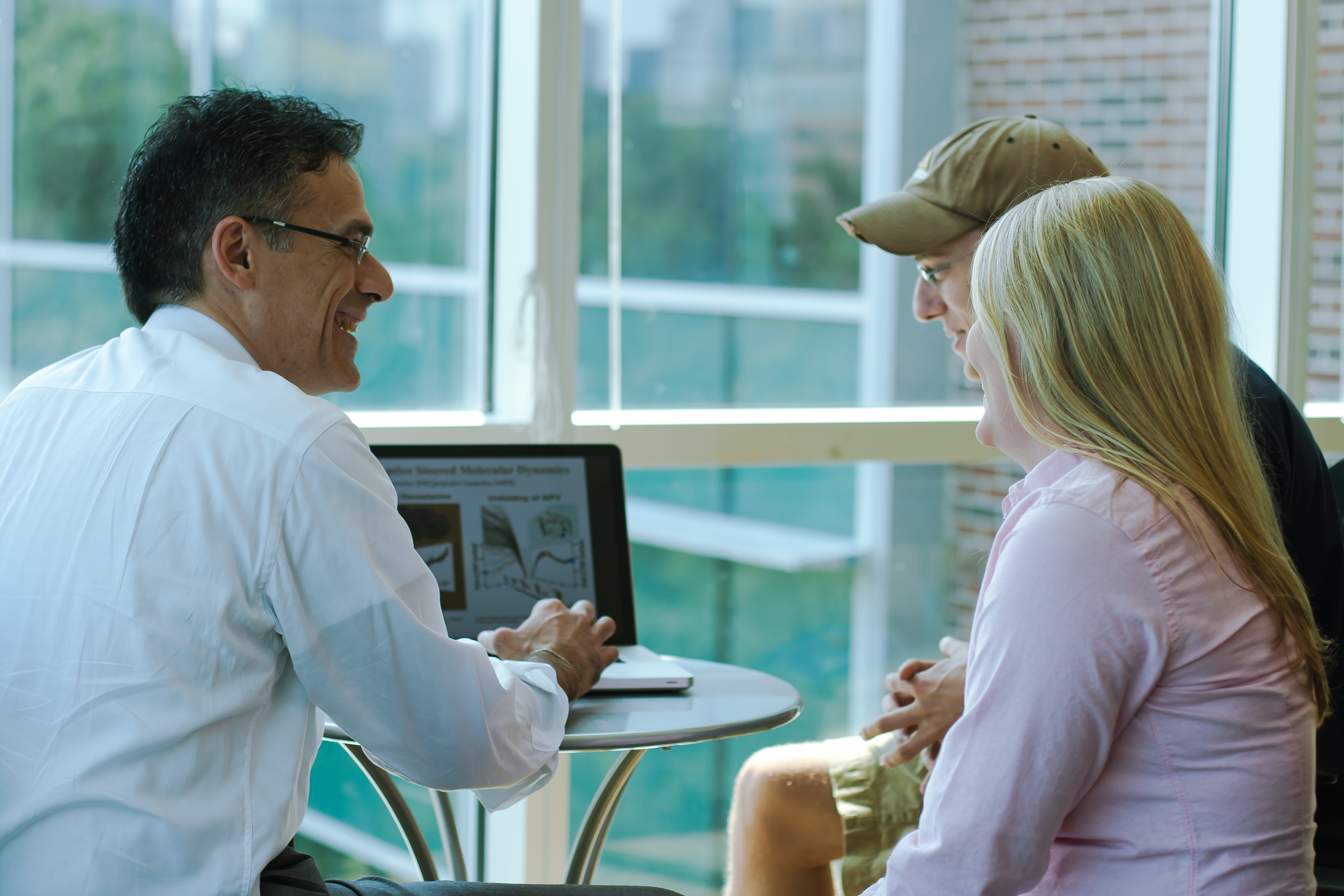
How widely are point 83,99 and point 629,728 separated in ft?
5.33

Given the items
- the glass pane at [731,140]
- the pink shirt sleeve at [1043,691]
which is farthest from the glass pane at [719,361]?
the pink shirt sleeve at [1043,691]

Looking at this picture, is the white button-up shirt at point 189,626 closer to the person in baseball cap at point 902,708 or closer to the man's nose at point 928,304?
the person in baseball cap at point 902,708

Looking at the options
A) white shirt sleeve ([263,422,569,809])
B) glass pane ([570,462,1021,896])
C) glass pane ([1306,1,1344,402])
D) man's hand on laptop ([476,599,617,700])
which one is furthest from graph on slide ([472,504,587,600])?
glass pane ([1306,1,1344,402])

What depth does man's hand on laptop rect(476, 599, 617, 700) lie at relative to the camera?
1.59 metres

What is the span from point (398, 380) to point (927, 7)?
1665 millimetres

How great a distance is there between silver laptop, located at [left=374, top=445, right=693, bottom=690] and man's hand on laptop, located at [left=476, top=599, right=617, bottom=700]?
0.16 m

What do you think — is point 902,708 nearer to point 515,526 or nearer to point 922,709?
point 922,709

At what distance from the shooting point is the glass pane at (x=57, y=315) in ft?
7.32

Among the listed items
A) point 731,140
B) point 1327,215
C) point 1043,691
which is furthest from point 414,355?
point 1327,215

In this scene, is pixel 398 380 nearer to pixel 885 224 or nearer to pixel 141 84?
pixel 141 84

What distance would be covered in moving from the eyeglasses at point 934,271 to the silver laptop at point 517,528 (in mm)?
623

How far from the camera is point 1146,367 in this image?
1159 mm

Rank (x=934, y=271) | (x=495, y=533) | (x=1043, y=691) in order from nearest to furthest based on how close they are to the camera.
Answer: (x=1043, y=691) < (x=495, y=533) < (x=934, y=271)

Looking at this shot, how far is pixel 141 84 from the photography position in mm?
2277
